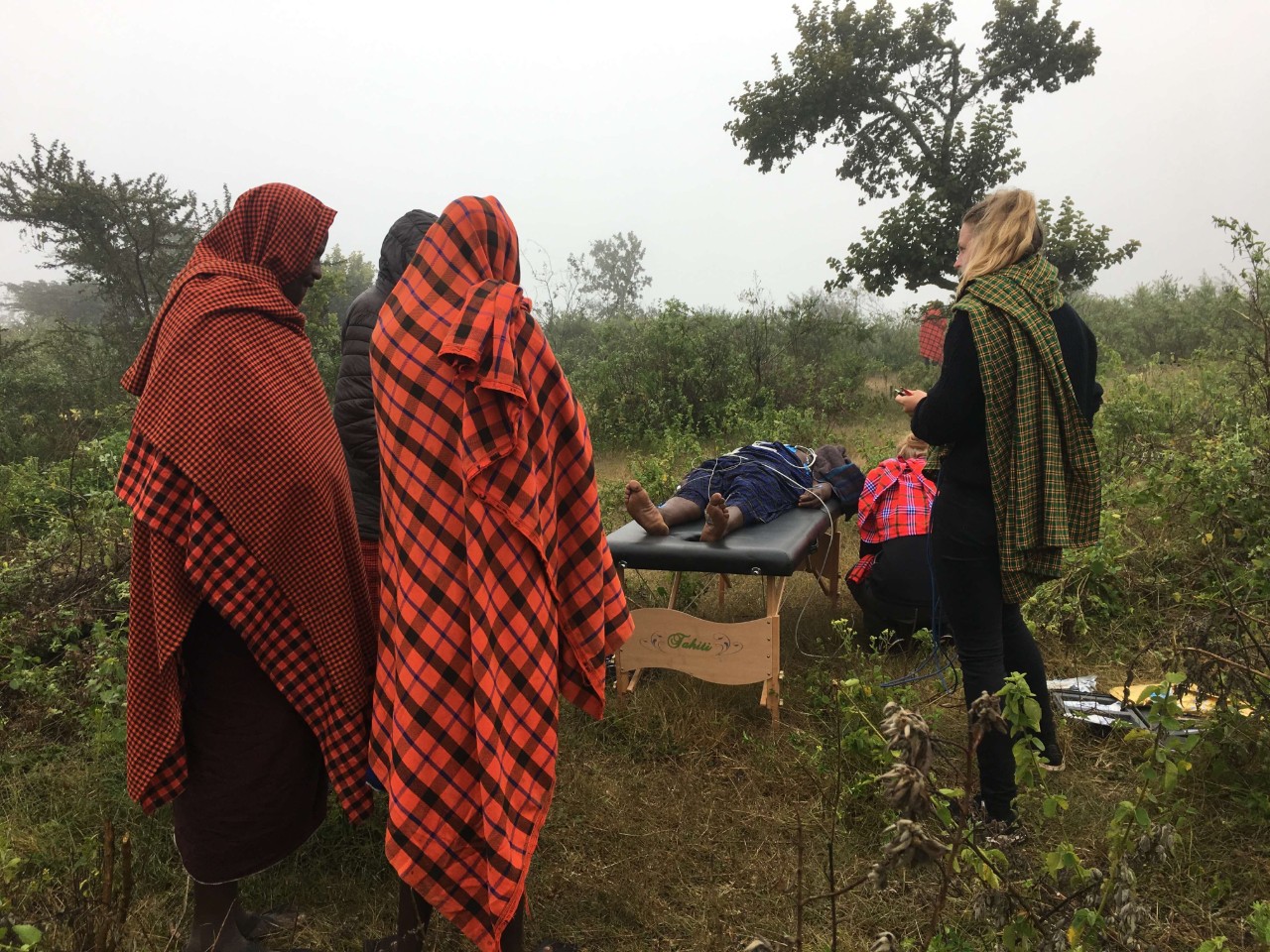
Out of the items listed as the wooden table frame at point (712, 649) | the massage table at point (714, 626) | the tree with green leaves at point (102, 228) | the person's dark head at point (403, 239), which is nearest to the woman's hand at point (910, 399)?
the massage table at point (714, 626)

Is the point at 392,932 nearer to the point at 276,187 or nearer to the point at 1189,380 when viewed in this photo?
the point at 276,187

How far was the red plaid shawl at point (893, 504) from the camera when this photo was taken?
3561 mm

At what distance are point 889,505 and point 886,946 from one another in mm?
2795

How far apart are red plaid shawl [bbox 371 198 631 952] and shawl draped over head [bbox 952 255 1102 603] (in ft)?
3.68

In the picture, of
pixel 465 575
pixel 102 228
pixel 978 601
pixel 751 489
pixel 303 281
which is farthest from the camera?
pixel 102 228

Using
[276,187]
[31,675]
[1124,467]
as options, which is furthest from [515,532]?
[1124,467]

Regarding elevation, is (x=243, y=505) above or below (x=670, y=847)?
above

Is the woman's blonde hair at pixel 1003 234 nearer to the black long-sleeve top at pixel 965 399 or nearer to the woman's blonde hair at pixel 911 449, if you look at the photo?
the black long-sleeve top at pixel 965 399

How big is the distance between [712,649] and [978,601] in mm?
1151

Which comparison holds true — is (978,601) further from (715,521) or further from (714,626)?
(715,521)

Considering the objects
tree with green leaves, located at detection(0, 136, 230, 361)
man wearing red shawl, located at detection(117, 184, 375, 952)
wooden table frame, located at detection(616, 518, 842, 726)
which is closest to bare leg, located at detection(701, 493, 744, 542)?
wooden table frame, located at detection(616, 518, 842, 726)

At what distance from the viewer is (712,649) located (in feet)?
9.96

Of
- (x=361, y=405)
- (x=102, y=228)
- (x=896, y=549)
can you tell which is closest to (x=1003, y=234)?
(x=896, y=549)

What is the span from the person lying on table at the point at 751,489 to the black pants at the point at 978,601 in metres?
1.20
